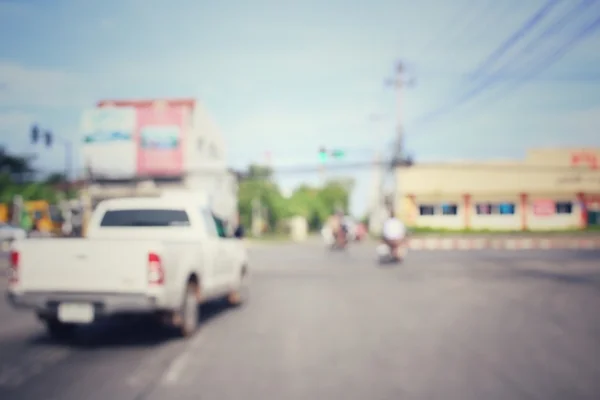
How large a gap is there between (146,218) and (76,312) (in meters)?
2.43

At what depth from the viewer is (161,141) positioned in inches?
1737

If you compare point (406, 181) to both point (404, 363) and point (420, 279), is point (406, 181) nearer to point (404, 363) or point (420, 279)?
point (420, 279)

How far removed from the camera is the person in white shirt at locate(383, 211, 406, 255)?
1964 centimetres

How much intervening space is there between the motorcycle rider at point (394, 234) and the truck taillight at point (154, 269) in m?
14.0

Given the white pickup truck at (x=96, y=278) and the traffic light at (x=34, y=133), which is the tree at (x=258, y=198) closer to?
the traffic light at (x=34, y=133)

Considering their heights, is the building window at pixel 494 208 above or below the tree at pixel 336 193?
below

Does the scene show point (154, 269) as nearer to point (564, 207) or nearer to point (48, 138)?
point (48, 138)

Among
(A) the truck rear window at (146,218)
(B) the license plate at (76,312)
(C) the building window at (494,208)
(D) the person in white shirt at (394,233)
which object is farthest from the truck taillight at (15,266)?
(C) the building window at (494,208)

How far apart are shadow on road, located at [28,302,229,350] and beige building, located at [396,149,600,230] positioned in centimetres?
2790

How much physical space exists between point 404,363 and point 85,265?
12.5 ft

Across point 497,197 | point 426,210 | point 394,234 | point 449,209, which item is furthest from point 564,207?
point 394,234

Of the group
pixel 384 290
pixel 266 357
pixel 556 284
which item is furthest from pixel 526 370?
pixel 556 284

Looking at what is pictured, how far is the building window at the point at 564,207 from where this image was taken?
37.0m

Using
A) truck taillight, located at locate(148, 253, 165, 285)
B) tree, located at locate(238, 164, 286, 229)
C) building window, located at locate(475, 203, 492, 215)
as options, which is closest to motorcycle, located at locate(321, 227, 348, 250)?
building window, located at locate(475, 203, 492, 215)
